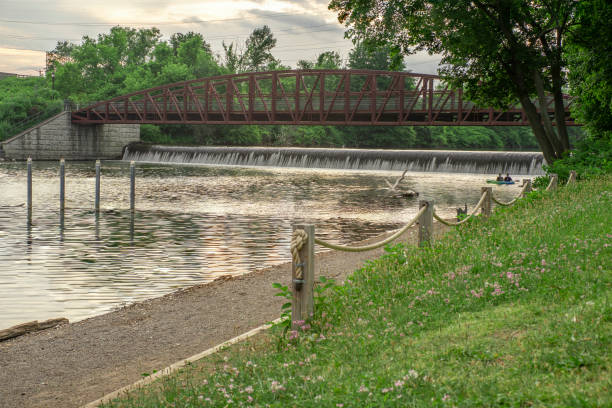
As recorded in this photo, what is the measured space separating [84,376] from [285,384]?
10.6 ft

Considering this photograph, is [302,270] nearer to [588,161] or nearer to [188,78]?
[588,161]

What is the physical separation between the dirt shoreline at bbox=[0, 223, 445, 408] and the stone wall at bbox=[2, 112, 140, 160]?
65114mm

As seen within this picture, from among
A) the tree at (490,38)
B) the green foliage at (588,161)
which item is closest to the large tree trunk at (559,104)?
the tree at (490,38)

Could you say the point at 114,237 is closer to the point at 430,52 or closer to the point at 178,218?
the point at 178,218

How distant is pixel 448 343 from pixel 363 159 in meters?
56.4

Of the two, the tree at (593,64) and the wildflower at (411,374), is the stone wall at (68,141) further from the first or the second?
the wildflower at (411,374)

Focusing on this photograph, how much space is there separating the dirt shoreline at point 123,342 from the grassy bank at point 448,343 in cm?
124

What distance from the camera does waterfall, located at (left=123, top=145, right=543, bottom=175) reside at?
184ft

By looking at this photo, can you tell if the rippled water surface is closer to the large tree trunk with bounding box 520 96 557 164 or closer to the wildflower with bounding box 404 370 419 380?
the large tree trunk with bounding box 520 96 557 164

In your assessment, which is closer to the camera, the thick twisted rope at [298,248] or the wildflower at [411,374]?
the wildflower at [411,374]

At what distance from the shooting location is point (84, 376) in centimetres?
785

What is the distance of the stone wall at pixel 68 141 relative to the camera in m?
71.9

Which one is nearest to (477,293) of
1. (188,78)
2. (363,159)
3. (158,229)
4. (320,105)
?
Result: (158,229)

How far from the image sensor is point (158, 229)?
73.6 ft
